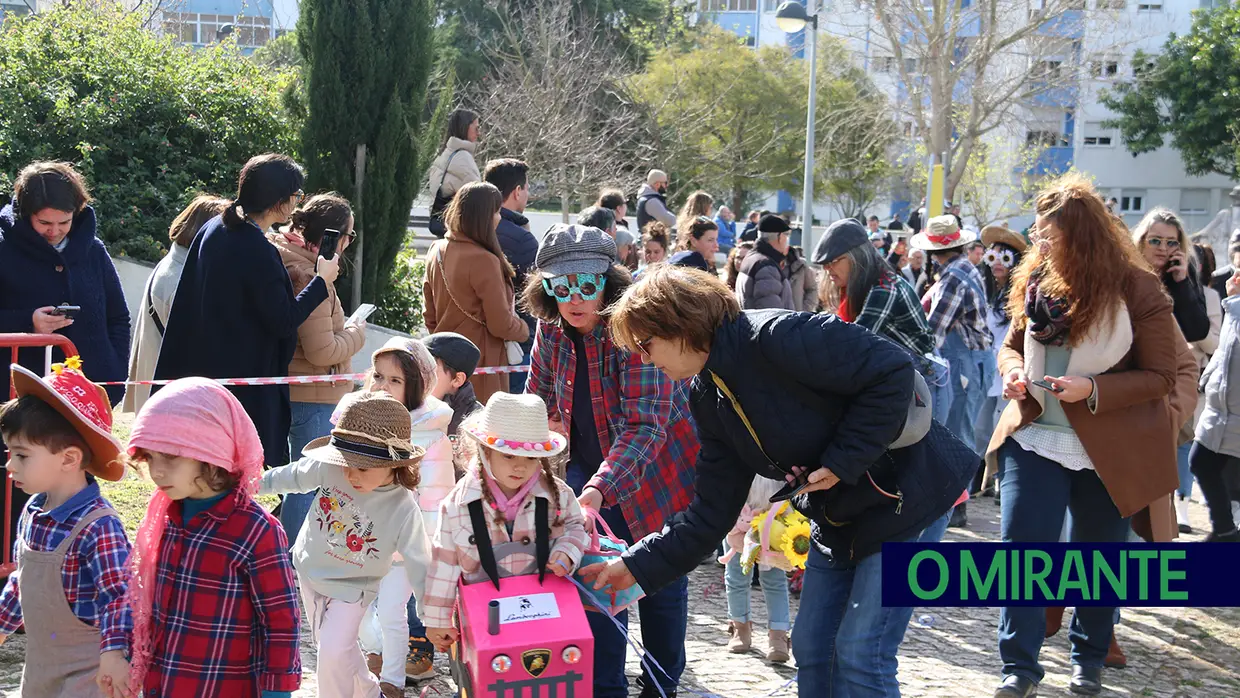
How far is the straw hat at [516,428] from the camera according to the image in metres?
4.01

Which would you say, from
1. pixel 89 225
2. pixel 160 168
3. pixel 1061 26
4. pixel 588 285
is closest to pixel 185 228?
pixel 89 225

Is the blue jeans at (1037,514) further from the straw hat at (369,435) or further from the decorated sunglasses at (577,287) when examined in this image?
the straw hat at (369,435)

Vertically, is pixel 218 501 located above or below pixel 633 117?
below

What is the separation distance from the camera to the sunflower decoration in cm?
492

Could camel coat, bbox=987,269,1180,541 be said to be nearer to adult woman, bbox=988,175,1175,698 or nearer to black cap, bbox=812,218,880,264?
adult woman, bbox=988,175,1175,698

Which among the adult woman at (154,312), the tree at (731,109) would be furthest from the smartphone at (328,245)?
the tree at (731,109)

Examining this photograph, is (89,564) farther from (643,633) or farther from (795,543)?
(795,543)

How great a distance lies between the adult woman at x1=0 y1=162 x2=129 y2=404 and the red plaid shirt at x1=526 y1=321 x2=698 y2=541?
7.97 ft

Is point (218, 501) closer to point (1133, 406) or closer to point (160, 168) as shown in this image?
point (1133, 406)

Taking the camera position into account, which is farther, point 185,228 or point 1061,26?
point 1061,26

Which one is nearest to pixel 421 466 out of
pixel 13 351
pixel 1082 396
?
pixel 13 351

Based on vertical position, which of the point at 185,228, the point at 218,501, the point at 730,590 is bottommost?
the point at 730,590

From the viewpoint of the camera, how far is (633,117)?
97.3 feet

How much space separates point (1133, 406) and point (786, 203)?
62.1 m
